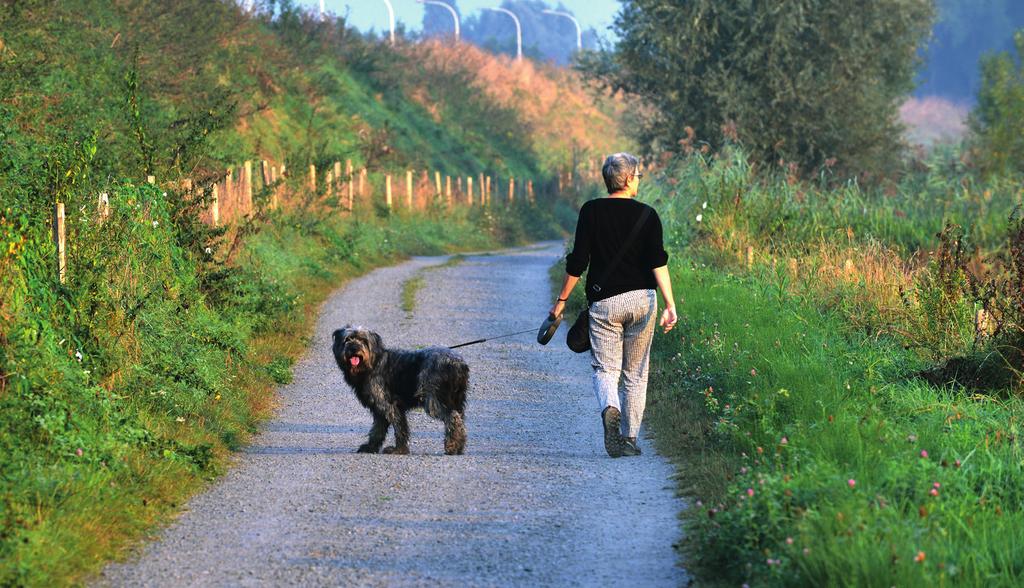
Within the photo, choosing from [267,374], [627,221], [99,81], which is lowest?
[267,374]

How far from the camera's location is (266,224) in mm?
24078

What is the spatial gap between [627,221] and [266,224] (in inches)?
637

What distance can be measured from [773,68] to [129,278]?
23.1 meters

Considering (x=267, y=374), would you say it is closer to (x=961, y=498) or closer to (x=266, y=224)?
(x=961, y=498)

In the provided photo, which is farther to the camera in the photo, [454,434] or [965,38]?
[965,38]

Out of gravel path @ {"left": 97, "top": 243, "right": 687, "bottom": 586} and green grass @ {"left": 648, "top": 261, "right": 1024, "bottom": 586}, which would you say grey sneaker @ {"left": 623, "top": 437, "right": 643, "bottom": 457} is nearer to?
gravel path @ {"left": 97, "top": 243, "right": 687, "bottom": 586}

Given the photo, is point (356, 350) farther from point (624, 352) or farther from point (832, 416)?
point (832, 416)

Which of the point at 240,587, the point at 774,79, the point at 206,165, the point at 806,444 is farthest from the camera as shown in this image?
the point at 774,79

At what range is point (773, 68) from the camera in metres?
31.4

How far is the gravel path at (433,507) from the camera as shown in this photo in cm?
623

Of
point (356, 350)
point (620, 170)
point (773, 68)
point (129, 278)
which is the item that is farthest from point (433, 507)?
point (773, 68)

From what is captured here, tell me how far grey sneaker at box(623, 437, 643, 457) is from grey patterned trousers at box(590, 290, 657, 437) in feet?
0.13

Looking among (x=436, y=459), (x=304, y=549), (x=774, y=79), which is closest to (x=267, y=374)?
(x=436, y=459)

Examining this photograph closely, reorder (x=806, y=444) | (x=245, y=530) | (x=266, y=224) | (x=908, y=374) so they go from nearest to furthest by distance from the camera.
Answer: (x=245, y=530), (x=806, y=444), (x=908, y=374), (x=266, y=224)
